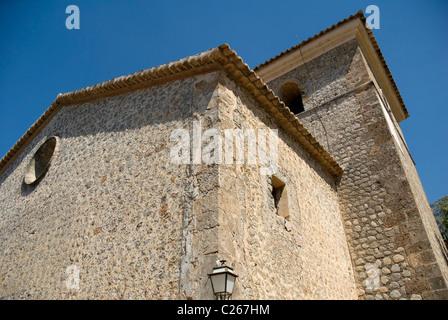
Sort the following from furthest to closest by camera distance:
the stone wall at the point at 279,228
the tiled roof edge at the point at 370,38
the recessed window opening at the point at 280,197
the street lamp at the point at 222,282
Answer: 1. the tiled roof edge at the point at 370,38
2. the recessed window opening at the point at 280,197
3. the stone wall at the point at 279,228
4. the street lamp at the point at 222,282

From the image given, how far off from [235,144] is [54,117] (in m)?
5.34

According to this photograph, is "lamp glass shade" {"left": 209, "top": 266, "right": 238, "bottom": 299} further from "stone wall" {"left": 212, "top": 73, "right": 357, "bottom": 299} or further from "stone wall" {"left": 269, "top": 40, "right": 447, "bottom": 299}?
"stone wall" {"left": 269, "top": 40, "right": 447, "bottom": 299}

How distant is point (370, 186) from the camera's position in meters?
7.49

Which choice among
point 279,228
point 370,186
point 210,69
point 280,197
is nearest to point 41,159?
point 210,69

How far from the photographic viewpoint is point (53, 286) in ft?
15.9

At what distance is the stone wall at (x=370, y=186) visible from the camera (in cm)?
629

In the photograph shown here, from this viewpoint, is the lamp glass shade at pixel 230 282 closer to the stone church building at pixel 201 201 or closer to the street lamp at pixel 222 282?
the street lamp at pixel 222 282

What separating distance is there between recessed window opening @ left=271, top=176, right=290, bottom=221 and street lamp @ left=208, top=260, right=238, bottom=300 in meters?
2.16

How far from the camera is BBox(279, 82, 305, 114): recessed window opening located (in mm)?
10602

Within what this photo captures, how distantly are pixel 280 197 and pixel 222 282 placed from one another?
98.5 inches

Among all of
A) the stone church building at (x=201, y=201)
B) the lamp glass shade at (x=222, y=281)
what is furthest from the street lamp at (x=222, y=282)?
the stone church building at (x=201, y=201)

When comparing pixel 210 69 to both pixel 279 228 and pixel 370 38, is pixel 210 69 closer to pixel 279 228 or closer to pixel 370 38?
pixel 279 228

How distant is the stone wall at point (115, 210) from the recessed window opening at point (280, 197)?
173 centimetres
